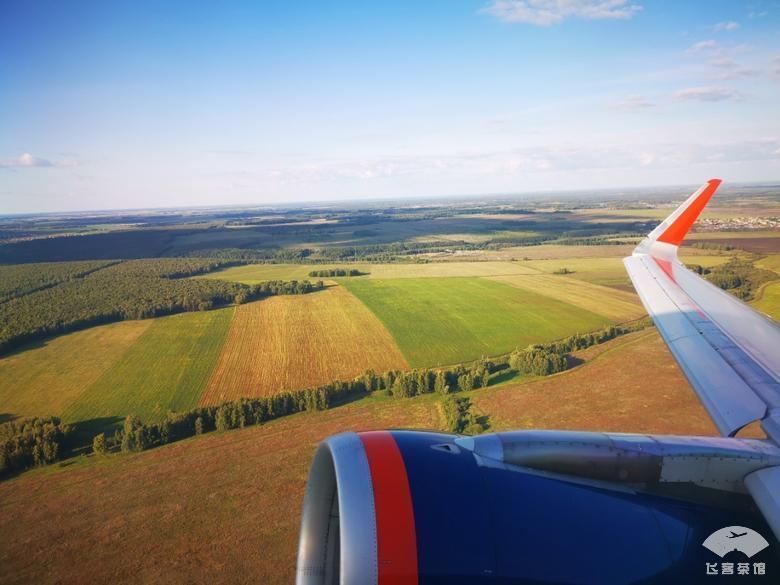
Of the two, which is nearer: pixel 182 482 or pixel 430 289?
pixel 182 482

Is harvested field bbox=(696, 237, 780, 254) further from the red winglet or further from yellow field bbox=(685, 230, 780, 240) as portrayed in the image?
the red winglet

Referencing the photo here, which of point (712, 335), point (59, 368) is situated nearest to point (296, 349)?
point (59, 368)

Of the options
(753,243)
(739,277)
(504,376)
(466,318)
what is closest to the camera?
(504,376)

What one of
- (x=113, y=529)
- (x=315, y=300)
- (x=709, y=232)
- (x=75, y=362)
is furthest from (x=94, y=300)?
(x=709, y=232)

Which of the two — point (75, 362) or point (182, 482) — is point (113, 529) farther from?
point (75, 362)

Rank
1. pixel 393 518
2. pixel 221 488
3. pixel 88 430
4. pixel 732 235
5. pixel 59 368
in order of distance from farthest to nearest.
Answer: pixel 732 235 → pixel 59 368 → pixel 88 430 → pixel 221 488 → pixel 393 518

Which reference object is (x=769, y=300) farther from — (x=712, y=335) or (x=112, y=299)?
(x=112, y=299)

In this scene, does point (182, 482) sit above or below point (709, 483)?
below
